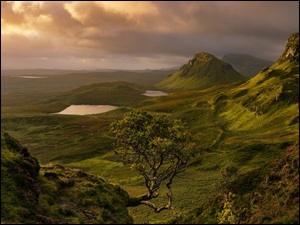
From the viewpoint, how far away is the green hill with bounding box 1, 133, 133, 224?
34.5 metres

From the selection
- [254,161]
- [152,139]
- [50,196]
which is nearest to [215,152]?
[254,161]

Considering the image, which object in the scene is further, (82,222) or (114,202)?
(114,202)

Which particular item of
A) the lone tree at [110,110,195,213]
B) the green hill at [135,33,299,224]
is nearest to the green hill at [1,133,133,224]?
the lone tree at [110,110,195,213]

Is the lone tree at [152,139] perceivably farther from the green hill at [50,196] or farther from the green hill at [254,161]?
the green hill at [254,161]

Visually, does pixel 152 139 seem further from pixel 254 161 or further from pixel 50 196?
pixel 254 161

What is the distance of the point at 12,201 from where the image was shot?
34.3 m

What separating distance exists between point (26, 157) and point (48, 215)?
11599mm

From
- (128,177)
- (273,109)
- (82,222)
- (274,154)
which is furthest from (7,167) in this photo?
(273,109)

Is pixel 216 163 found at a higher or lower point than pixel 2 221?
lower

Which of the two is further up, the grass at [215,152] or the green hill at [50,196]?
the green hill at [50,196]

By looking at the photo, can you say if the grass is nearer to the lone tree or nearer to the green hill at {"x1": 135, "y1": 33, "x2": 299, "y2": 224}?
the green hill at {"x1": 135, "y1": 33, "x2": 299, "y2": 224}

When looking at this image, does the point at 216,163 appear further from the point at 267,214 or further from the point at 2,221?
the point at 2,221

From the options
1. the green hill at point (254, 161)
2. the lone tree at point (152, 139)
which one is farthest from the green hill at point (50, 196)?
Result: the green hill at point (254, 161)

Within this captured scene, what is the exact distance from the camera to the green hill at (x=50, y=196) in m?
34.5
